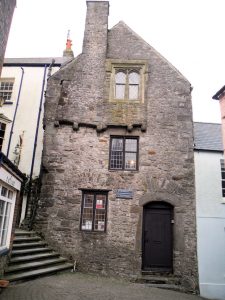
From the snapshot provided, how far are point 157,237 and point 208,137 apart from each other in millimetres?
5346

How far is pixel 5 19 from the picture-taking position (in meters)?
8.82

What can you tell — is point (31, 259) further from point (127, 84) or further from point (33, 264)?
point (127, 84)

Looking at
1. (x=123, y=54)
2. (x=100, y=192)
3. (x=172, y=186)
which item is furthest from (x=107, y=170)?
(x=123, y=54)

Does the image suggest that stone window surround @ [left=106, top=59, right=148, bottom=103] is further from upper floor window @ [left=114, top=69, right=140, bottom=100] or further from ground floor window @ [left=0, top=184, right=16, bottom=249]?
ground floor window @ [left=0, top=184, right=16, bottom=249]

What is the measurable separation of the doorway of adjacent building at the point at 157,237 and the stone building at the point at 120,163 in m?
0.04

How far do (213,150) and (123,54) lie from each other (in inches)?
239

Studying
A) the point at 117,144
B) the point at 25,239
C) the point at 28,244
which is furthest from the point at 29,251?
the point at 117,144

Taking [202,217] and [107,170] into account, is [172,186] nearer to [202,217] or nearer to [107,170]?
[202,217]

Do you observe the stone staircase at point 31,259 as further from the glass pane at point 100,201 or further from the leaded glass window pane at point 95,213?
the glass pane at point 100,201

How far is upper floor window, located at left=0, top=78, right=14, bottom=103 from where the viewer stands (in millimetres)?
15891

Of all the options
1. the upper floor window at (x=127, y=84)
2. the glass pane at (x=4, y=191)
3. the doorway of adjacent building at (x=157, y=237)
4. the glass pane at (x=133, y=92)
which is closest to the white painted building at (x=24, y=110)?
the upper floor window at (x=127, y=84)

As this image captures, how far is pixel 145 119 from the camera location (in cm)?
1266

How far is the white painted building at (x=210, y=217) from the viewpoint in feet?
36.5

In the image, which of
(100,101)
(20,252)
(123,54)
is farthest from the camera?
(123,54)
